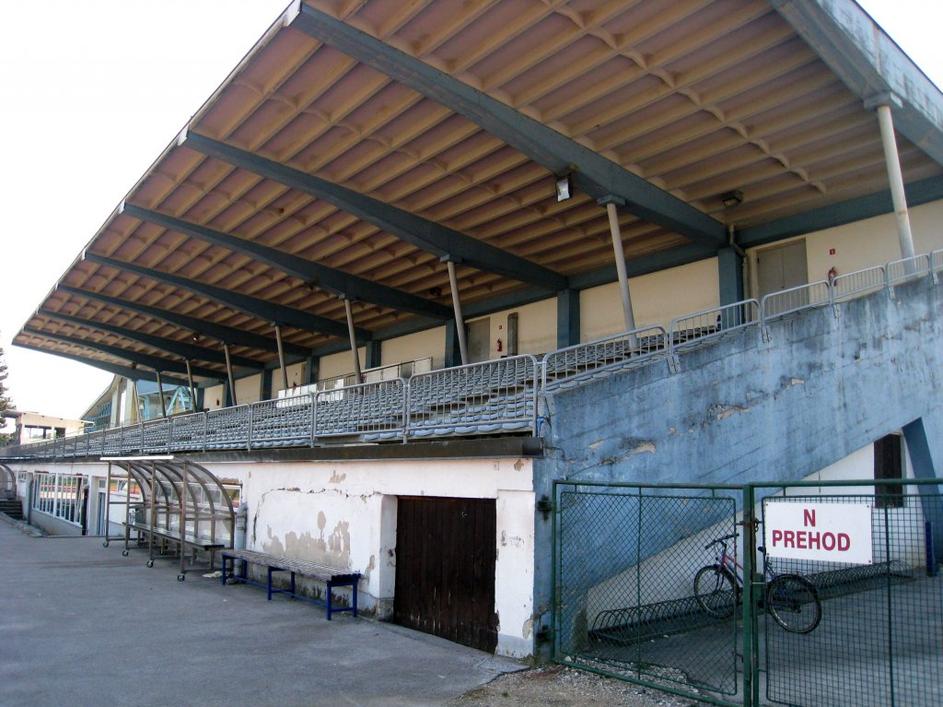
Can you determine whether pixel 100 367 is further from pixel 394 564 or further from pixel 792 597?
pixel 792 597

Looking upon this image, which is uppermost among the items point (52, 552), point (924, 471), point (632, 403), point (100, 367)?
point (100, 367)

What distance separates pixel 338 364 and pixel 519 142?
2163 cm

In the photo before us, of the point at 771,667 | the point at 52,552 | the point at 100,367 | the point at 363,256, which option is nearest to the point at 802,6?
the point at 771,667

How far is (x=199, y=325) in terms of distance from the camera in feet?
107

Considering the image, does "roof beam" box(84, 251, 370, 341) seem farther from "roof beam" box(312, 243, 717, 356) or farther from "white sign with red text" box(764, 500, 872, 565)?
"white sign with red text" box(764, 500, 872, 565)

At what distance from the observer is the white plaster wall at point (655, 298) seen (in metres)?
19.3

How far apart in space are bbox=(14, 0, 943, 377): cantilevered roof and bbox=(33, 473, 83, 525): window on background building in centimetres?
1165

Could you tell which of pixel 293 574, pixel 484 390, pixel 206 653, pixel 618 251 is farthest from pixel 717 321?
pixel 206 653

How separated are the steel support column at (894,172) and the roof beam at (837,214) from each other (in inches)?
92.1

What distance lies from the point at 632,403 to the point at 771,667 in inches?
128

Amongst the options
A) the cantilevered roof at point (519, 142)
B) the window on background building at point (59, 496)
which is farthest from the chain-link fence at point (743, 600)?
the window on background building at point (59, 496)

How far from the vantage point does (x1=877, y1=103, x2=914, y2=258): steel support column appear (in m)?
13.4

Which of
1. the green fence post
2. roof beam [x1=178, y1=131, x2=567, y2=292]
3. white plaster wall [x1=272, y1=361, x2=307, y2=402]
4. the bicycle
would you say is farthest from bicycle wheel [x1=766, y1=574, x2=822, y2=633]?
white plaster wall [x1=272, y1=361, x2=307, y2=402]

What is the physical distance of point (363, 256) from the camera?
897 inches
